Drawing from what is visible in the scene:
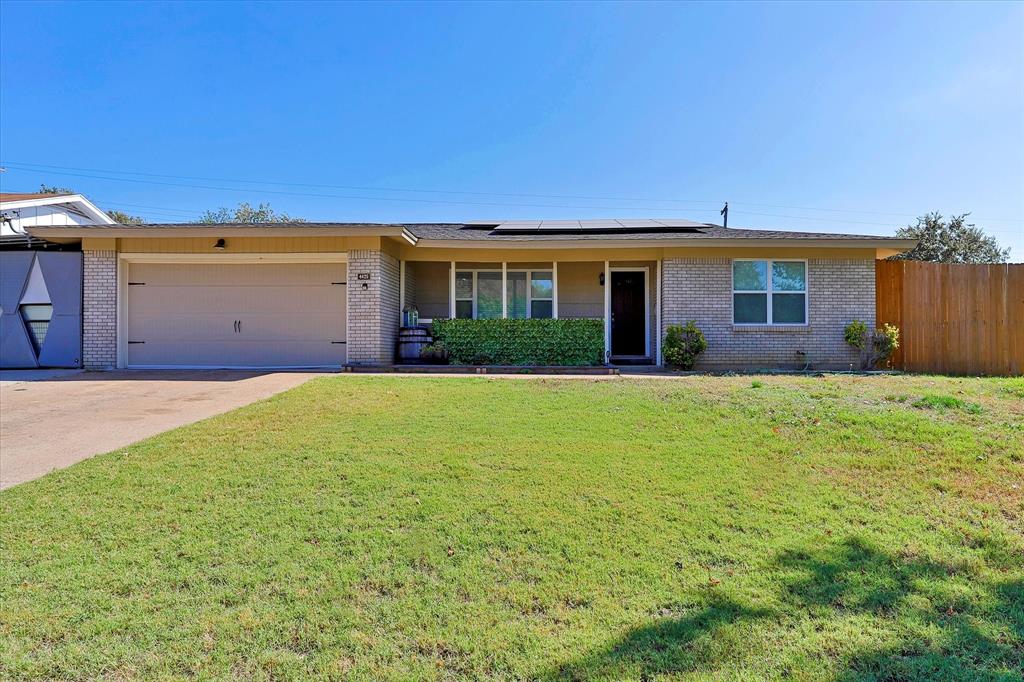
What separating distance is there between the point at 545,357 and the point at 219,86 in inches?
595

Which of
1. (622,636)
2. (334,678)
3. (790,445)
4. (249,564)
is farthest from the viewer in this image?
(790,445)

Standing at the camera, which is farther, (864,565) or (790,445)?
(790,445)

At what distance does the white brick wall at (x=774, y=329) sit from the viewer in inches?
462

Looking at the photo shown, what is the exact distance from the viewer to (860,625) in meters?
2.43

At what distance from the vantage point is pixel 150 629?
237 centimetres

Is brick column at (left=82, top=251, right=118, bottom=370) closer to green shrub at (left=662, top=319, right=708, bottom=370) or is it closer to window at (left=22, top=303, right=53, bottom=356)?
window at (left=22, top=303, right=53, bottom=356)

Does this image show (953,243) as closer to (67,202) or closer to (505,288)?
(505,288)

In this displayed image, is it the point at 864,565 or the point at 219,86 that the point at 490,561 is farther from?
the point at 219,86

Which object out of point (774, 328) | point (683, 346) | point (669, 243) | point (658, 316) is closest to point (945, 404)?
point (683, 346)

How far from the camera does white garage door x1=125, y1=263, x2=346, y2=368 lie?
459 inches

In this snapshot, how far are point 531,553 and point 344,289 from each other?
9608mm

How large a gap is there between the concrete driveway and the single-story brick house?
133 centimetres

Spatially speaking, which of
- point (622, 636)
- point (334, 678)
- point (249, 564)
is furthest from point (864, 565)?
point (249, 564)

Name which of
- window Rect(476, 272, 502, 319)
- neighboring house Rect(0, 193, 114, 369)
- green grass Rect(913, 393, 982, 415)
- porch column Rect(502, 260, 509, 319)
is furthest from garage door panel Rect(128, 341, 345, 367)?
green grass Rect(913, 393, 982, 415)
